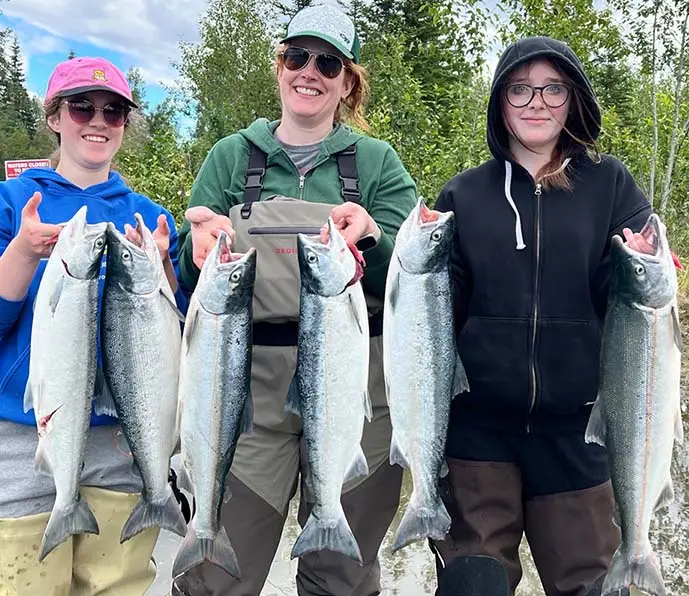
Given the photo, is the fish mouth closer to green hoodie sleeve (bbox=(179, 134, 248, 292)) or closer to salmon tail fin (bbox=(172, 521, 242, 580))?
green hoodie sleeve (bbox=(179, 134, 248, 292))

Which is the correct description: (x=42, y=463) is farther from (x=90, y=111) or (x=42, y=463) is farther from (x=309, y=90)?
(x=309, y=90)

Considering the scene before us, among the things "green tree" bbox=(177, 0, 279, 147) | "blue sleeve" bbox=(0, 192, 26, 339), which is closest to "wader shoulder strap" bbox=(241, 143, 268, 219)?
"blue sleeve" bbox=(0, 192, 26, 339)

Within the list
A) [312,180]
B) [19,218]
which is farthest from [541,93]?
[19,218]

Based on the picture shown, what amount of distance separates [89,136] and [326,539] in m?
1.96

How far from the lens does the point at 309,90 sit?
2.99 metres

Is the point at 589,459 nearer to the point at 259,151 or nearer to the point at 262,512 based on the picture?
the point at 262,512

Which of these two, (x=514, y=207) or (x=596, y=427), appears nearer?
(x=596, y=427)

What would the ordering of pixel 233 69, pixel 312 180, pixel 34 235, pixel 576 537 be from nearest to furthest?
pixel 34 235 < pixel 576 537 < pixel 312 180 < pixel 233 69

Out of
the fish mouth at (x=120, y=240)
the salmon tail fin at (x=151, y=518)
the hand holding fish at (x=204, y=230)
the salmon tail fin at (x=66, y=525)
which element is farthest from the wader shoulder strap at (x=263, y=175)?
the salmon tail fin at (x=66, y=525)

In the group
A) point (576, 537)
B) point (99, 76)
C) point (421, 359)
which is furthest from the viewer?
point (576, 537)

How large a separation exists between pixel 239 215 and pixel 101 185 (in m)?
0.63

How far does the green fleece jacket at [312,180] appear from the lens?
9.78ft

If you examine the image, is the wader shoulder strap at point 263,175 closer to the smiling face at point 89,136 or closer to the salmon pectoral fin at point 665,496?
the smiling face at point 89,136

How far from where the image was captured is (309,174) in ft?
9.86
